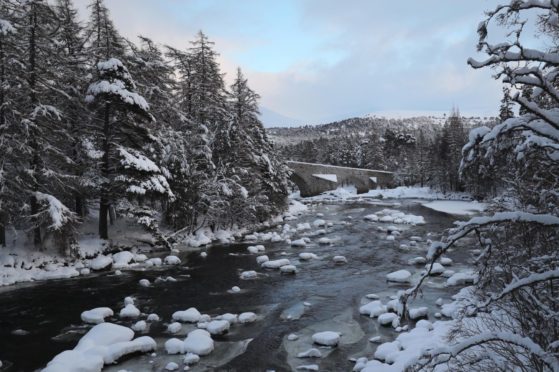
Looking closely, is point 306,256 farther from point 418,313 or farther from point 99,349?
point 99,349

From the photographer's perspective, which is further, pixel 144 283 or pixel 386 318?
pixel 144 283

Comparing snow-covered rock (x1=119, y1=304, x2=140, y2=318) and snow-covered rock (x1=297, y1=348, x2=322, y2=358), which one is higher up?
snow-covered rock (x1=119, y1=304, x2=140, y2=318)

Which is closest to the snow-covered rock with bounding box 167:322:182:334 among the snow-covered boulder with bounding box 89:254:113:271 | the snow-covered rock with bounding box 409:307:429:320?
the snow-covered rock with bounding box 409:307:429:320

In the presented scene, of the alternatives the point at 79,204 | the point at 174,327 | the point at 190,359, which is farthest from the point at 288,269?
the point at 79,204

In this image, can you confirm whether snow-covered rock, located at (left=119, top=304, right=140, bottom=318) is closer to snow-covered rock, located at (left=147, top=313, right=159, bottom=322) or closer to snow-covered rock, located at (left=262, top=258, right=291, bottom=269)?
snow-covered rock, located at (left=147, top=313, right=159, bottom=322)

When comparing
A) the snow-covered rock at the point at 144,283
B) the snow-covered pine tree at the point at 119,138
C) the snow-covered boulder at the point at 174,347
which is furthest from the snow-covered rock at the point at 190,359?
the snow-covered pine tree at the point at 119,138

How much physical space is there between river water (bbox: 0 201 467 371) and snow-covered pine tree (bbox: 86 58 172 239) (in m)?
4.39

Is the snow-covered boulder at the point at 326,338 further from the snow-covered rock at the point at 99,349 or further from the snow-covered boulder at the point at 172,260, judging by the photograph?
the snow-covered boulder at the point at 172,260

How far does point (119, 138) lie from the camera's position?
22375mm

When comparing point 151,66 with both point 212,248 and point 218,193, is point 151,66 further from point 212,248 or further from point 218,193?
point 212,248

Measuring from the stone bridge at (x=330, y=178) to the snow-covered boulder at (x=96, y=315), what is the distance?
52400 millimetres

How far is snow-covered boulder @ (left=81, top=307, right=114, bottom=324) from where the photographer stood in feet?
42.7

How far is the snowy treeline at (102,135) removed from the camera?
18.2m

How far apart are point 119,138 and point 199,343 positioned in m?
14.6
